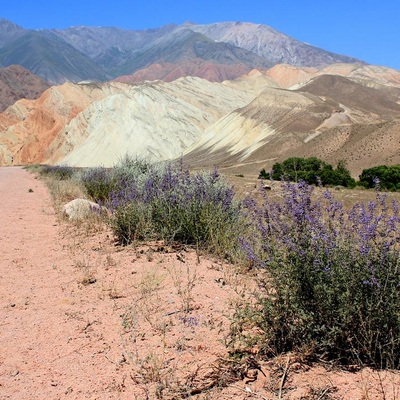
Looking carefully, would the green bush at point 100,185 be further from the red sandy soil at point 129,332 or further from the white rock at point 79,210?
the red sandy soil at point 129,332

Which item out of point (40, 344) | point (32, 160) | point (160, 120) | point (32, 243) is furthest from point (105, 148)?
point (40, 344)

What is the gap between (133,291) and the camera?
5.50m

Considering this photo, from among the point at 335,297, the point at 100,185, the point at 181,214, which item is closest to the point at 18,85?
the point at 100,185

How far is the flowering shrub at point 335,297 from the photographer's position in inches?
141

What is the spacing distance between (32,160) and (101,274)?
78.1m

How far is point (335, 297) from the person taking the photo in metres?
3.73

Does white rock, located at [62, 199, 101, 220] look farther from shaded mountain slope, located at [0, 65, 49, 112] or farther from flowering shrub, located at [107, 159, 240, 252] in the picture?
shaded mountain slope, located at [0, 65, 49, 112]

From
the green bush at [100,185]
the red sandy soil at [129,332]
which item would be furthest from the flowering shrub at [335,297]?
the green bush at [100,185]

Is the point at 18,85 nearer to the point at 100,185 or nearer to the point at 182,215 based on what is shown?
the point at 100,185

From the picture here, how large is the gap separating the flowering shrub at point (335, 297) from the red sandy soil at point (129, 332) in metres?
0.20

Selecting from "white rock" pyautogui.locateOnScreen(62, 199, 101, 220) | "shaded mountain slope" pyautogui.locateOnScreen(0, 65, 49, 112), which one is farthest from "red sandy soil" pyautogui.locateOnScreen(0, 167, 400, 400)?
"shaded mountain slope" pyautogui.locateOnScreen(0, 65, 49, 112)

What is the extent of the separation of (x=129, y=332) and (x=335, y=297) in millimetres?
1761

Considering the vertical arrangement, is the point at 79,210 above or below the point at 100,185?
below

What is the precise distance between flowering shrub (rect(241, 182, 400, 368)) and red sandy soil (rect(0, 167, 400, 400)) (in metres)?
0.20
